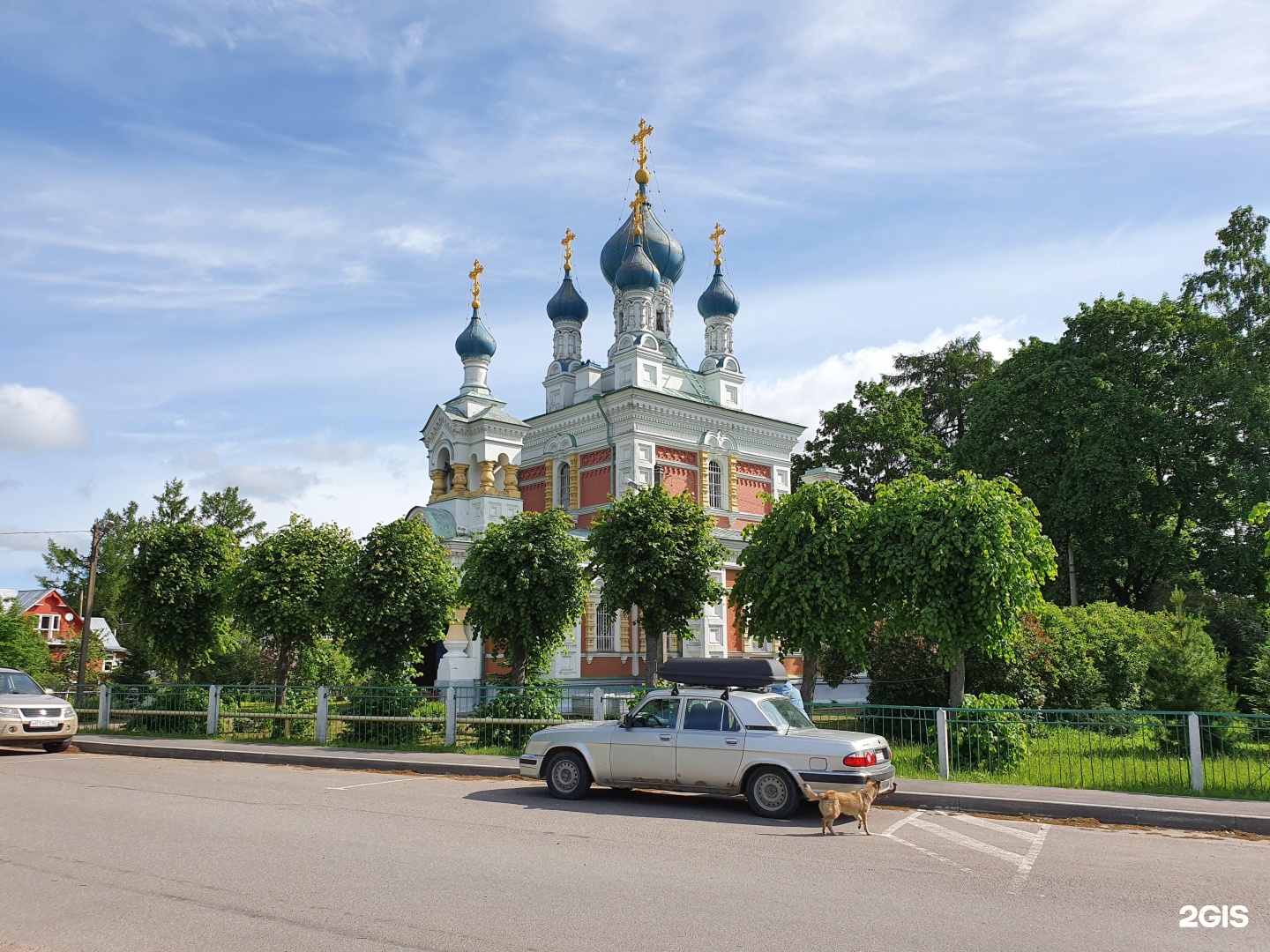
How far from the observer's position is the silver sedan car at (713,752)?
1018 cm

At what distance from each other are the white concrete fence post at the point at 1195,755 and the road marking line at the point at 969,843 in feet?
12.9

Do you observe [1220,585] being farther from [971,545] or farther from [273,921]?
[273,921]

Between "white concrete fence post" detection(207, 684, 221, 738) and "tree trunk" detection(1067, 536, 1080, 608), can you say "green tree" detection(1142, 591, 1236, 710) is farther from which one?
"tree trunk" detection(1067, 536, 1080, 608)

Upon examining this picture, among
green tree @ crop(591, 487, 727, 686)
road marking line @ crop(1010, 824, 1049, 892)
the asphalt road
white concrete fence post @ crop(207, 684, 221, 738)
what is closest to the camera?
the asphalt road

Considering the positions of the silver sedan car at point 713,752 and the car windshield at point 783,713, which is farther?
the car windshield at point 783,713

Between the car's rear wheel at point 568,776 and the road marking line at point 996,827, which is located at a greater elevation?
the car's rear wheel at point 568,776

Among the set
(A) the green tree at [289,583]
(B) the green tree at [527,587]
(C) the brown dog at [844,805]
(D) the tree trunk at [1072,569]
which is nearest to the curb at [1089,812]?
(C) the brown dog at [844,805]

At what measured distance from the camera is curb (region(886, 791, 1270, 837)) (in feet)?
32.8

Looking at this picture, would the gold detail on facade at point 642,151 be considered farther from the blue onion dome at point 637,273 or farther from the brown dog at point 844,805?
the brown dog at point 844,805

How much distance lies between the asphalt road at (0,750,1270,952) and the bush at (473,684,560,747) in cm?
483

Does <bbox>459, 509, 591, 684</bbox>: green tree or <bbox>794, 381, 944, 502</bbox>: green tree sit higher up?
<bbox>794, 381, 944, 502</bbox>: green tree

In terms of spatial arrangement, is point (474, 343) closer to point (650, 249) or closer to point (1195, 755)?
point (650, 249)

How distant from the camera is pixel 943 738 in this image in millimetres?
13367

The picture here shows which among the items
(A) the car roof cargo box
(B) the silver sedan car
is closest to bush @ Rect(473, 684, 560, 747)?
(B) the silver sedan car
